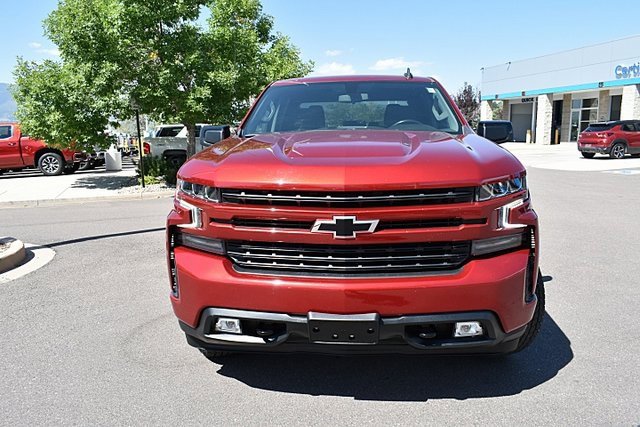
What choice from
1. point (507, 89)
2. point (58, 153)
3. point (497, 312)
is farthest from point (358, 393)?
point (507, 89)

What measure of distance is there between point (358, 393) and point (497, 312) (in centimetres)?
98

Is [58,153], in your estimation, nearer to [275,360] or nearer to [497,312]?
[275,360]

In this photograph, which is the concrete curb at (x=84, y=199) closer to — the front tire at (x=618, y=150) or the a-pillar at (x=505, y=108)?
the front tire at (x=618, y=150)

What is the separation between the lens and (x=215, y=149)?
11.1 ft

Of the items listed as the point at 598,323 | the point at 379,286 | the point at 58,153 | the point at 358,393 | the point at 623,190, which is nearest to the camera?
the point at 379,286

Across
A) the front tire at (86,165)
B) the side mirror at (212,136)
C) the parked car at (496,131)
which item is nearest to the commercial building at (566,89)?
the front tire at (86,165)

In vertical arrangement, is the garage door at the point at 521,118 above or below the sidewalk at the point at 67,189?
above

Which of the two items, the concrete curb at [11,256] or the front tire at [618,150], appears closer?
the concrete curb at [11,256]

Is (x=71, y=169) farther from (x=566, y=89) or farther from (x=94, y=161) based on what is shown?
(x=566, y=89)

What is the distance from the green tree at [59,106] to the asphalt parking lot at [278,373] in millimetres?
8825

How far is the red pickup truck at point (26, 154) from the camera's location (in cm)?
1734

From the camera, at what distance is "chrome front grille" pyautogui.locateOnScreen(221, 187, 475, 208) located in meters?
2.55

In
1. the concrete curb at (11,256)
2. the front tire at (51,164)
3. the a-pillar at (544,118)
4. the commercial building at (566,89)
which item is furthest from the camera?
the a-pillar at (544,118)

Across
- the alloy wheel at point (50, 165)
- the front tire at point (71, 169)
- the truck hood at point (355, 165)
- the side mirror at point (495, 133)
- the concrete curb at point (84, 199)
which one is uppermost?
the side mirror at point (495, 133)
